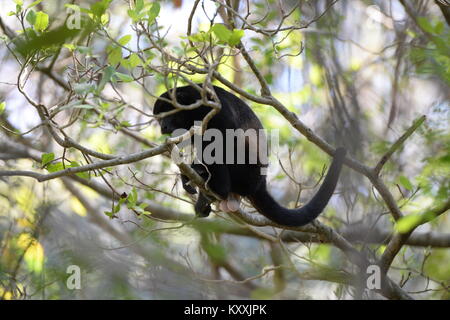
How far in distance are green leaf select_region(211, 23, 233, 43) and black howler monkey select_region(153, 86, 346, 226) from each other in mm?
956

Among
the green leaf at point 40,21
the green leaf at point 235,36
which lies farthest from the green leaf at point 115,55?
the green leaf at point 235,36

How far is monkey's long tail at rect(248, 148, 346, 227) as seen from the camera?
139 inches

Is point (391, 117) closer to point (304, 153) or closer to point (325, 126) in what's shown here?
point (325, 126)

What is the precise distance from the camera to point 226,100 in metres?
3.66

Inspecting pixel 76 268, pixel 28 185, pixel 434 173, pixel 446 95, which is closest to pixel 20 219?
pixel 28 185

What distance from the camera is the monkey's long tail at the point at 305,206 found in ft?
11.6

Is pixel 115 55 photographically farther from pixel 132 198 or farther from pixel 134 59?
pixel 132 198

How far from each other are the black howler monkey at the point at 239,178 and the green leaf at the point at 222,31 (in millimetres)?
956

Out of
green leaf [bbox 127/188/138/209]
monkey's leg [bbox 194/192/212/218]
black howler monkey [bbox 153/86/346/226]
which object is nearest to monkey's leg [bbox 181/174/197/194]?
black howler monkey [bbox 153/86/346/226]

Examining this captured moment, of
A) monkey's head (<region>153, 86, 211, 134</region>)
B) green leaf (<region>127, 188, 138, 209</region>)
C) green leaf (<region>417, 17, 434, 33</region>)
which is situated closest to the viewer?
green leaf (<region>417, 17, 434, 33</region>)

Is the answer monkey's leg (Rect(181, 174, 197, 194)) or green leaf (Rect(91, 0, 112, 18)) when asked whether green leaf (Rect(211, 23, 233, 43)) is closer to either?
green leaf (Rect(91, 0, 112, 18))

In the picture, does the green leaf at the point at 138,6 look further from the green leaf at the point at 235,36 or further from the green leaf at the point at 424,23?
the green leaf at the point at 424,23

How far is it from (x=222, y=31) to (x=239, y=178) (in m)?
1.38

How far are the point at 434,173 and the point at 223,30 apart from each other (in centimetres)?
186
